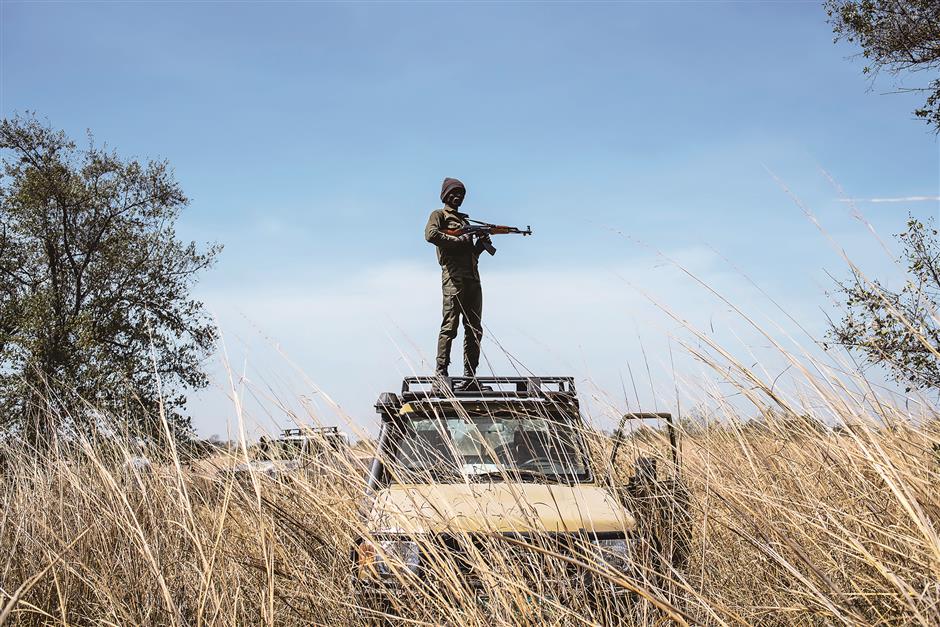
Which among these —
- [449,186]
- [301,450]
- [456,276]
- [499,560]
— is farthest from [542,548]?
[449,186]

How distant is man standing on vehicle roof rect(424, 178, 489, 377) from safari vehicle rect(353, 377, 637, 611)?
1.12 metres

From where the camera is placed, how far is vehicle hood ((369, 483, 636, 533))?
2.29 m

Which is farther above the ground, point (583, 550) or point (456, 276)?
point (456, 276)

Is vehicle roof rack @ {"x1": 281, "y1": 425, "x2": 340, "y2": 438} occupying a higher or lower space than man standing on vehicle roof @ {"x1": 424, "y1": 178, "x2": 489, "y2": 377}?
lower

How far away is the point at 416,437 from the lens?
396 cm

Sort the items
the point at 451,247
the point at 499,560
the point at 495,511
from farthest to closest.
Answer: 1. the point at 451,247
2. the point at 495,511
3. the point at 499,560

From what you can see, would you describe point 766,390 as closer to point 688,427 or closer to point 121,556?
point 688,427

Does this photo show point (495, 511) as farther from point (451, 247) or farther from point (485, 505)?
point (451, 247)

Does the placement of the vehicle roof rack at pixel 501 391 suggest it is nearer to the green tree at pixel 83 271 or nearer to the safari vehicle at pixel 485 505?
the safari vehicle at pixel 485 505

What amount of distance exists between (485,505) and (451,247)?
3.88 m

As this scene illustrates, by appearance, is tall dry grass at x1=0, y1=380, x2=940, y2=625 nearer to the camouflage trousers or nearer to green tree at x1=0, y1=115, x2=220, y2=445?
the camouflage trousers

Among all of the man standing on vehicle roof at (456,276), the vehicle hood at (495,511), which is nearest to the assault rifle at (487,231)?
the man standing on vehicle roof at (456,276)

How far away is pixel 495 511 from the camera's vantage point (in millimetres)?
2756

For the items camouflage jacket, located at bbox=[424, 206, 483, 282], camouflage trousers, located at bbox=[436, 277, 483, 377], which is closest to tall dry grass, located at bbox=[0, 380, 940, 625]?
camouflage trousers, located at bbox=[436, 277, 483, 377]
